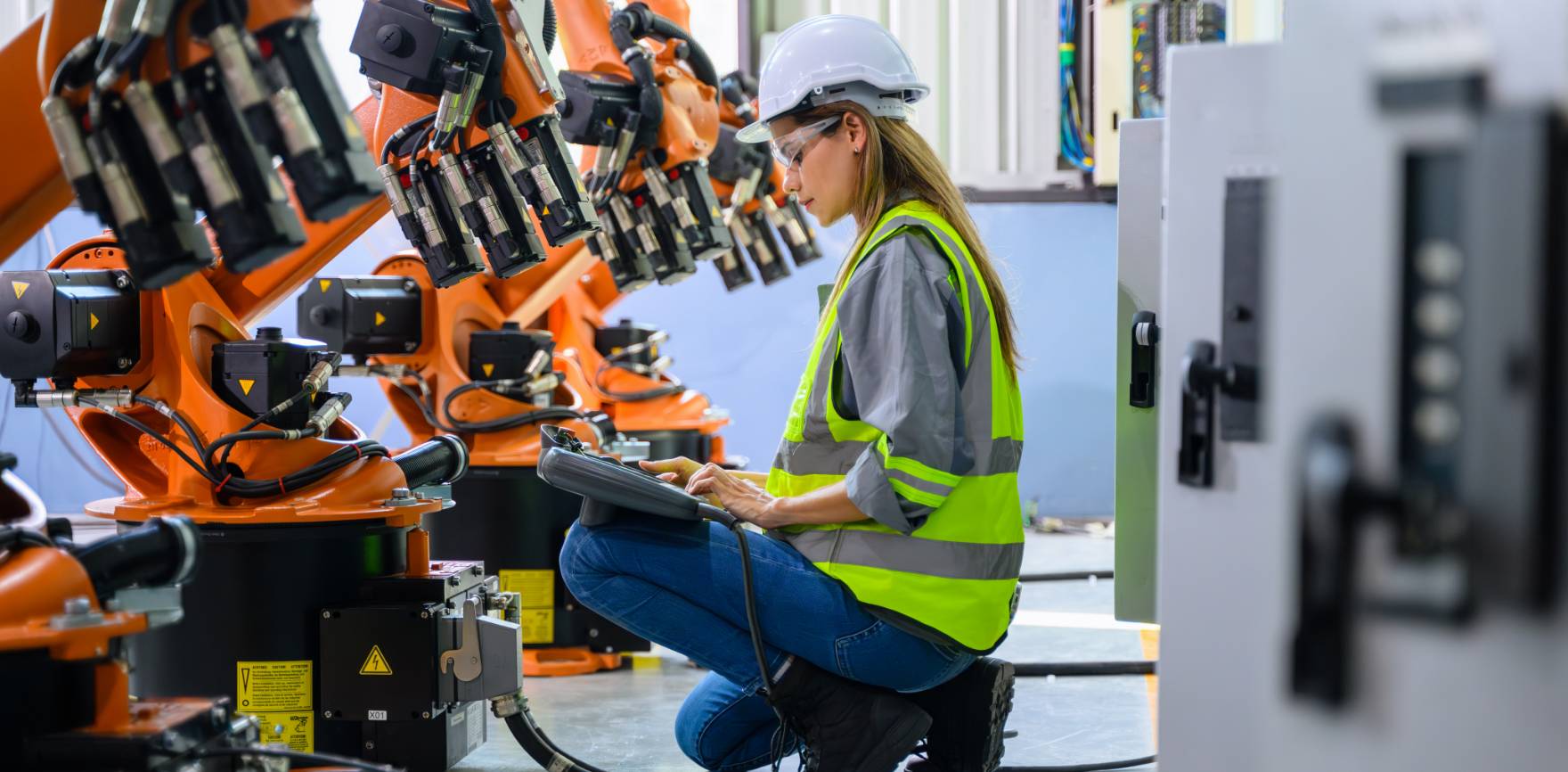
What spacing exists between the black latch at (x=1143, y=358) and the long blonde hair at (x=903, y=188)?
0.30m

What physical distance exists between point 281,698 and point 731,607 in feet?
3.22

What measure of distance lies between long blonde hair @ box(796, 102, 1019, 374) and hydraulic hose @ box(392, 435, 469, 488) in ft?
3.74

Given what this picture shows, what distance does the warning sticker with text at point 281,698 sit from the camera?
2771 millimetres

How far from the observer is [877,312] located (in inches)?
93.8

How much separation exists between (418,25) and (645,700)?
6.27 ft

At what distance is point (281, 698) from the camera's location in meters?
2.79

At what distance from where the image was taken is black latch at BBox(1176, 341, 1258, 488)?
1.81 metres

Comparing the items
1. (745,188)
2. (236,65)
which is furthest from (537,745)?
(745,188)

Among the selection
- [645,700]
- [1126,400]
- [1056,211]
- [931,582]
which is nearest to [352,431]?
[645,700]

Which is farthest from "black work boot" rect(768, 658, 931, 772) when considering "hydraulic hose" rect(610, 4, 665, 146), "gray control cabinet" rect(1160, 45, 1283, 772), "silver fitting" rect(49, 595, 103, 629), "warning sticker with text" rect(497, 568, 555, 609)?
"hydraulic hose" rect(610, 4, 665, 146)

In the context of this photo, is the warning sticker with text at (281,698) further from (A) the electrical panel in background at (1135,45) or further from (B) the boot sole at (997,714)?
(A) the electrical panel in background at (1135,45)

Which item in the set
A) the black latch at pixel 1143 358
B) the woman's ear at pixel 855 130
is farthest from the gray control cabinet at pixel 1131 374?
the woman's ear at pixel 855 130

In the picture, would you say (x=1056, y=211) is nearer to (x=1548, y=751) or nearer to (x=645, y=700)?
(x=645, y=700)

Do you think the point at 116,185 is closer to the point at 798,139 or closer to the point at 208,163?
the point at 208,163
